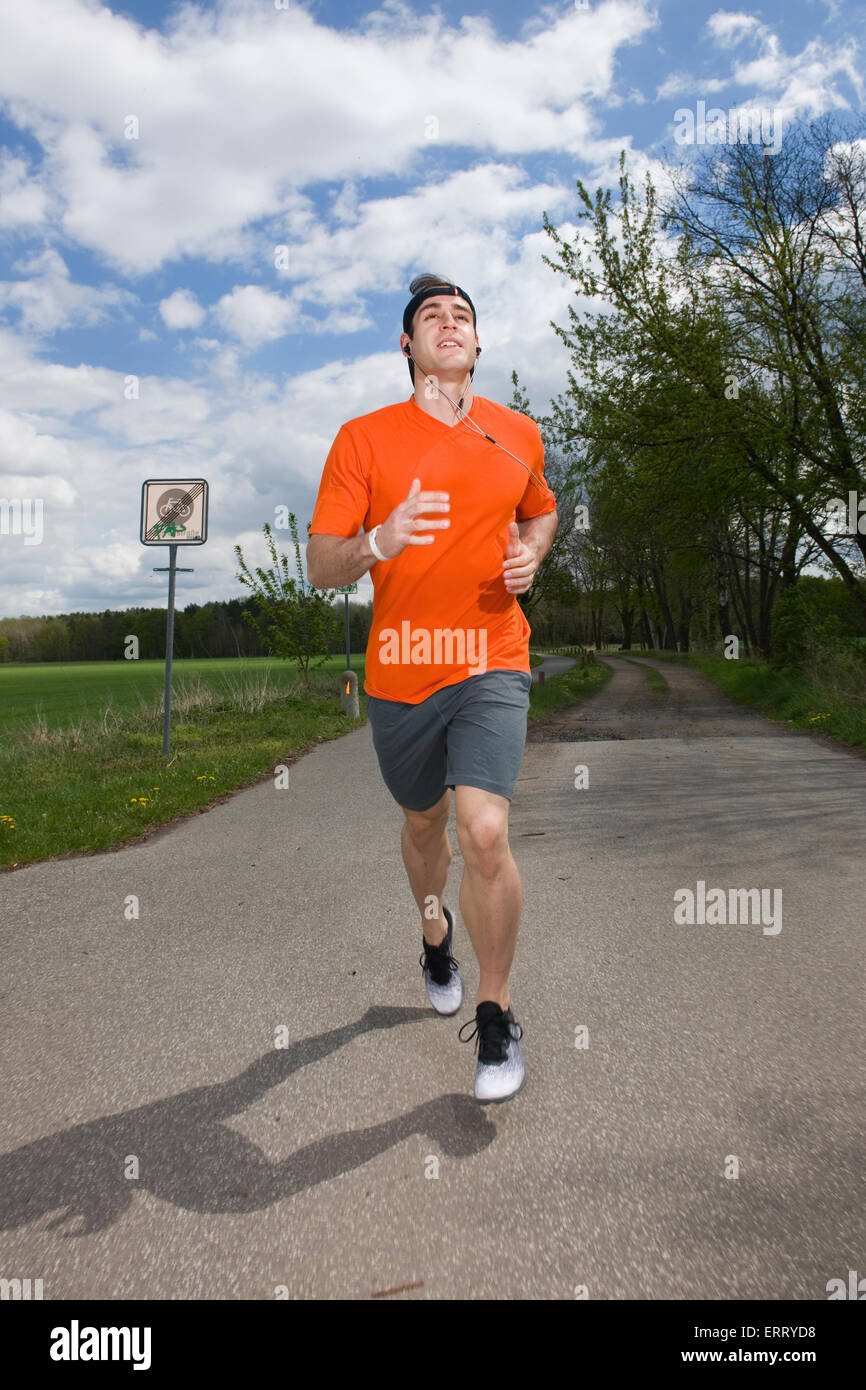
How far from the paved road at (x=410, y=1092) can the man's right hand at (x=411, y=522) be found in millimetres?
1672

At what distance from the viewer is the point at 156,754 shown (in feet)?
40.7

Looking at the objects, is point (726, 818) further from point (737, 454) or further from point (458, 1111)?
point (737, 454)

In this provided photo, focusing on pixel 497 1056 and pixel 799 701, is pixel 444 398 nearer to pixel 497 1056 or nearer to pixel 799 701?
pixel 497 1056

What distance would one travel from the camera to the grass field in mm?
7484

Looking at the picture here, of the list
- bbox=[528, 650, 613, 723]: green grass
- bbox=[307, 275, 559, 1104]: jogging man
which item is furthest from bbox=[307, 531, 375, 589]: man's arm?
bbox=[528, 650, 613, 723]: green grass

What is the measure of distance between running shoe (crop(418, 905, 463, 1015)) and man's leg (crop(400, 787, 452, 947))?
0.05m

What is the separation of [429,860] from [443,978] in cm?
48

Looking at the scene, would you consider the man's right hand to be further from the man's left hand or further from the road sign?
the road sign

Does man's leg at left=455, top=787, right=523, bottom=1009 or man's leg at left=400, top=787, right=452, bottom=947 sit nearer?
man's leg at left=455, top=787, right=523, bottom=1009

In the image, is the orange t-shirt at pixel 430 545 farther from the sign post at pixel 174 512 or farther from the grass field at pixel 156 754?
the sign post at pixel 174 512

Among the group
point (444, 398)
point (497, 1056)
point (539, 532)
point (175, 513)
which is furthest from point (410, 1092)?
point (175, 513)

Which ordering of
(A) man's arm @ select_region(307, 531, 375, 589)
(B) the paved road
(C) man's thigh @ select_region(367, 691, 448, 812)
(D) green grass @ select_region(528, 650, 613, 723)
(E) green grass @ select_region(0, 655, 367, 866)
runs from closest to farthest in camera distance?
(B) the paved road
(A) man's arm @ select_region(307, 531, 375, 589)
(C) man's thigh @ select_region(367, 691, 448, 812)
(E) green grass @ select_region(0, 655, 367, 866)
(D) green grass @ select_region(528, 650, 613, 723)
